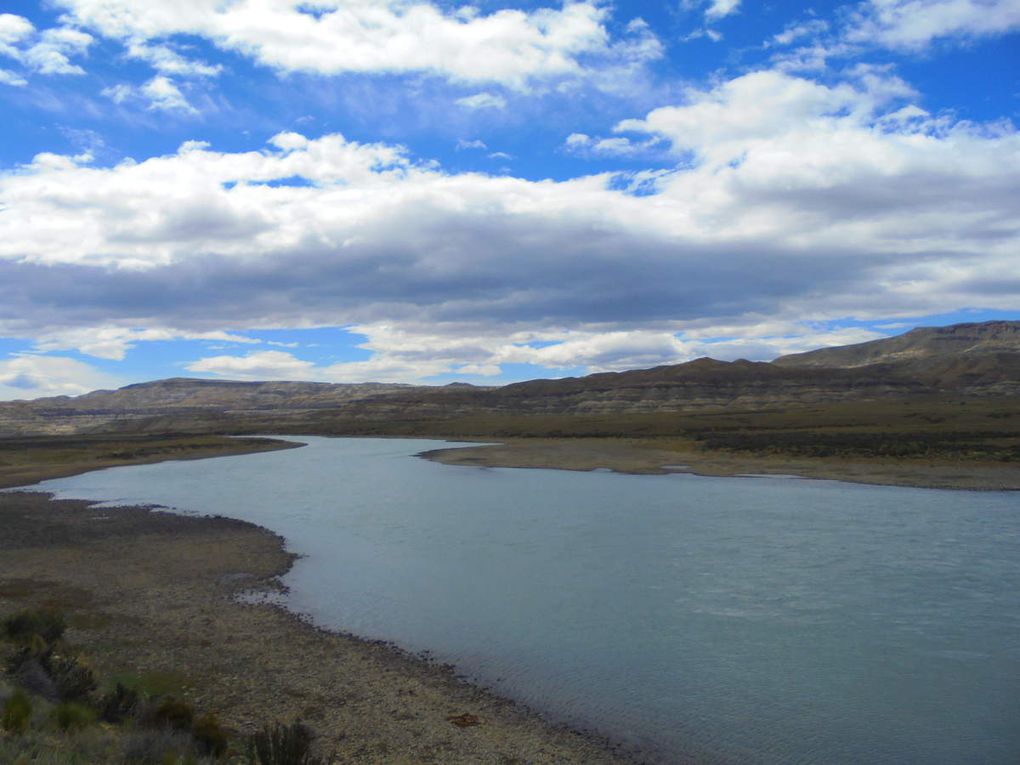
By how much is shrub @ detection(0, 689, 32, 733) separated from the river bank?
305cm

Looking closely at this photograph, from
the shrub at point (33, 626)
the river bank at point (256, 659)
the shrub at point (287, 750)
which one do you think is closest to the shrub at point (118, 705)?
the river bank at point (256, 659)

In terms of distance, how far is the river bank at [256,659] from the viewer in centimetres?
1038

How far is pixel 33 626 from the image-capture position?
12758 millimetres

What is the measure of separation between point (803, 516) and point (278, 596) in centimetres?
1980

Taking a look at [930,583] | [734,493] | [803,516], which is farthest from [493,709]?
[734,493]

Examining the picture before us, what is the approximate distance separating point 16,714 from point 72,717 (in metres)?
0.82

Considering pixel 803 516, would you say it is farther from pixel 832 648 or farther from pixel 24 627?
pixel 24 627

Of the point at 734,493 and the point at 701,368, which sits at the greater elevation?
the point at 701,368

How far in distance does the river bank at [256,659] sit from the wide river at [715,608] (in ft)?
3.12

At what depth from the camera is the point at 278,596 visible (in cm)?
1841

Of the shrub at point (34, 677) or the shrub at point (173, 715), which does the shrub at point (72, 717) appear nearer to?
the shrub at point (173, 715)

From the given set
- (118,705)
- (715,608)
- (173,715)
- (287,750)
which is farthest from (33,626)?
(715,608)

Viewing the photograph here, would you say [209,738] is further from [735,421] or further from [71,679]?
[735,421]

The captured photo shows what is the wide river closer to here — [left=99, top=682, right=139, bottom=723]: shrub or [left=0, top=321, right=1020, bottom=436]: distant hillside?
[left=99, top=682, right=139, bottom=723]: shrub
